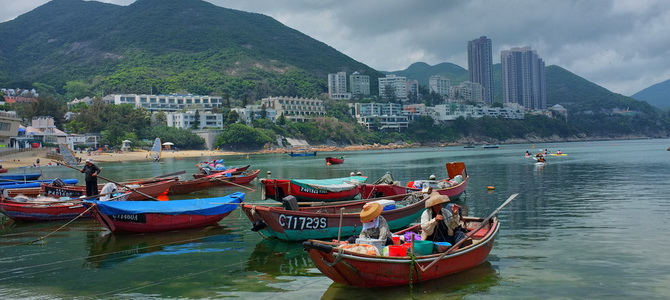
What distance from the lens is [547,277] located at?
11.9 m

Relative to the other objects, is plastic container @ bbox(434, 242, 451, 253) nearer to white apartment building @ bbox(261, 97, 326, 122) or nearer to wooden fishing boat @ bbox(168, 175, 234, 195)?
wooden fishing boat @ bbox(168, 175, 234, 195)

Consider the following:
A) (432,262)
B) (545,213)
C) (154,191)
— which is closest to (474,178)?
(545,213)

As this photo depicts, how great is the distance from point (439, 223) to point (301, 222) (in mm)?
4698

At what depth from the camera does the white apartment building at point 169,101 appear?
141125 millimetres

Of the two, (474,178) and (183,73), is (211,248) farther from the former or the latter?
(183,73)

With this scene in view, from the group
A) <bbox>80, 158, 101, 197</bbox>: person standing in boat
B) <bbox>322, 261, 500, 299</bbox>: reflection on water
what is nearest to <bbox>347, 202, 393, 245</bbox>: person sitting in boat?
<bbox>322, 261, 500, 299</bbox>: reflection on water

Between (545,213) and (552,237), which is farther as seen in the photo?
(545,213)

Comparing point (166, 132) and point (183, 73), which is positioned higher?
point (183, 73)

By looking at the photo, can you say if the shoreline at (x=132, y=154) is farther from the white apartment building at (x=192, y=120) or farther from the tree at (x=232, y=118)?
the white apartment building at (x=192, y=120)

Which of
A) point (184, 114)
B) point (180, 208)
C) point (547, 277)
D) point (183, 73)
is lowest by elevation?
point (547, 277)

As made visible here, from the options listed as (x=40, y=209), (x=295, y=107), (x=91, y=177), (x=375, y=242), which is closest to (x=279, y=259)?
(x=375, y=242)

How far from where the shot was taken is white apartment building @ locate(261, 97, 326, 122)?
159950 millimetres

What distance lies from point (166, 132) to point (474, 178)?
88.3 meters

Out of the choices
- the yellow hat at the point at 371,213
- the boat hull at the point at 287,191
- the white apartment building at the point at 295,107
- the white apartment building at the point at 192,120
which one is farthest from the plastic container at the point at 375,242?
the white apartment building at the point at 295,107
